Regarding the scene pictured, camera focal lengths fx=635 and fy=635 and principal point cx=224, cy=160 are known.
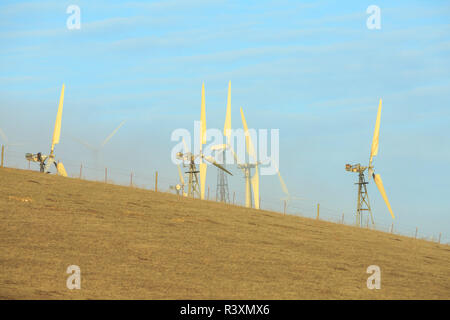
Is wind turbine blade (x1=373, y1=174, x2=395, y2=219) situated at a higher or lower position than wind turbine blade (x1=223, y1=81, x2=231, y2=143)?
lower

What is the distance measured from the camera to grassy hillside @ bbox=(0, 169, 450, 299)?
22.2 meters

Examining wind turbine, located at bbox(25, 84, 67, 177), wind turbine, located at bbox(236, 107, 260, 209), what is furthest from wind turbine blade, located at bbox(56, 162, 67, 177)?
wind turbine, located at bbox(236, 107, 260, 209)

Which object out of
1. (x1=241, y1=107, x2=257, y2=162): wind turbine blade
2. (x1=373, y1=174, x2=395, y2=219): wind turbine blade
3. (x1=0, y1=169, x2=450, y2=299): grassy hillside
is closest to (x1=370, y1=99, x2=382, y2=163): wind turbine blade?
(x1=373, y1=174, x2=395, y2=219): wind turbine blade

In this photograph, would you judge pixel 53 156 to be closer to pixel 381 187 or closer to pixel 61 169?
→ pixel 61 169

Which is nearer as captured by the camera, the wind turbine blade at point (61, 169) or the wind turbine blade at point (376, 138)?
the wind turbine blade at point (61, 169)

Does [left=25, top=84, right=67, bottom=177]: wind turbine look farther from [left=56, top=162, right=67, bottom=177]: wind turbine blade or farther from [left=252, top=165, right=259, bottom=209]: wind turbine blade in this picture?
[left=252, top=165, right=259, bottom=209]: wind turbine blade

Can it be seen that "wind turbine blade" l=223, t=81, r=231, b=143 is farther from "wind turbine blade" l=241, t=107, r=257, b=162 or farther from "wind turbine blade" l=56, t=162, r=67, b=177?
"wind turbine blade" l=56, t=162, r=67, b=177

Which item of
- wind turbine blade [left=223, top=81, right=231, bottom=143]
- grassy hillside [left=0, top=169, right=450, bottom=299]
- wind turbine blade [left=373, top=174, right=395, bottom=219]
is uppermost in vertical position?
wind turbine blade [left=223, top=81, right=231, bottom=143]

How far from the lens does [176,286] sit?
22.3 meters

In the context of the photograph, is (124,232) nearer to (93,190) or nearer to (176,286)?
(176,286)

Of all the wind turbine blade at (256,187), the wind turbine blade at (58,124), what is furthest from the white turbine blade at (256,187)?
the wind turbine blade at (58,124)

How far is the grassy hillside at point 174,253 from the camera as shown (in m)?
22.2

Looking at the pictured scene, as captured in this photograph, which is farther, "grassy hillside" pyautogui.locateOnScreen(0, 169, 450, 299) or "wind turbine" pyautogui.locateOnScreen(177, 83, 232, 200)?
"wind turbine" pyautogui.locateOnScreen(177, 83, 232, 200)

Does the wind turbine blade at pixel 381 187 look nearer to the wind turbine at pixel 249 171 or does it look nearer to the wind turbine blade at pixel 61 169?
the wind turbine at pixel 249 171
